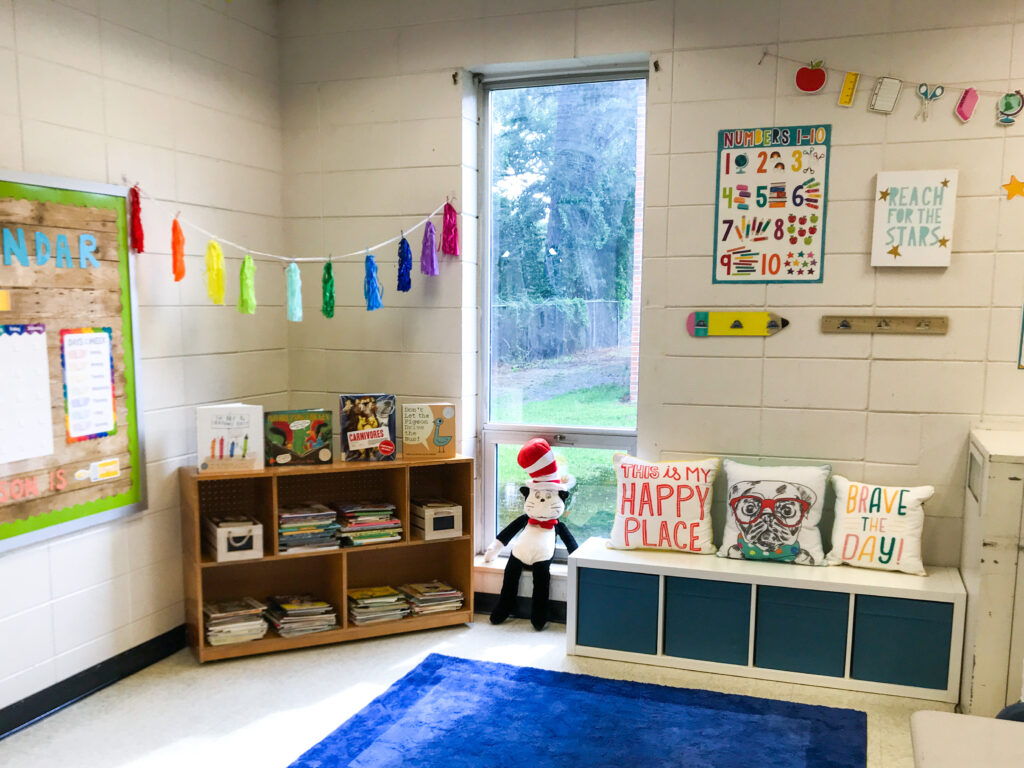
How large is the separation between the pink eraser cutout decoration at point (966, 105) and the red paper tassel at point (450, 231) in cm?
208

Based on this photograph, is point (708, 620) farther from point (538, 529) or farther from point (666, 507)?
point (538, 529)

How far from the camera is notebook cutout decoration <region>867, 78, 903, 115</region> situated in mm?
3271

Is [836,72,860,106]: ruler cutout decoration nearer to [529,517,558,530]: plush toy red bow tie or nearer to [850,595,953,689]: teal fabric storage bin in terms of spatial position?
[850,595,953,689]: teal fabric storage bin

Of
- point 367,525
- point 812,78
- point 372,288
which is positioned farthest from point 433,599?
point 812,78

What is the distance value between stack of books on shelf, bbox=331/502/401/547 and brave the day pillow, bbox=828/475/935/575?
73.0 inches

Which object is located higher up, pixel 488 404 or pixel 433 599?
pixel 488 404

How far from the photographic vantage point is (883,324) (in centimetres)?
337

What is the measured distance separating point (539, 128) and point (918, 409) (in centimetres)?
207

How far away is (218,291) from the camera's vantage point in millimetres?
3389

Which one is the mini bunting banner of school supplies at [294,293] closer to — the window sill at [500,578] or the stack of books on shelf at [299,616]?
the stack of books on shelf at [299,616]

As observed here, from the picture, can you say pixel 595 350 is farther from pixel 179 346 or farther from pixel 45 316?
pixel 45 316

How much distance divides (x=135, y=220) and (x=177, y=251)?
0.19 meters

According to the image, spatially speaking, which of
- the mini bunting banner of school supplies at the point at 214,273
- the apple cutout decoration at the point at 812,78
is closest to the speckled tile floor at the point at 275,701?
the mini bunting banner of school supplies at the point at 214,273

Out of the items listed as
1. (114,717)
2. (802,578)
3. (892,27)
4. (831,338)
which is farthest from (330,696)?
(892,27)
